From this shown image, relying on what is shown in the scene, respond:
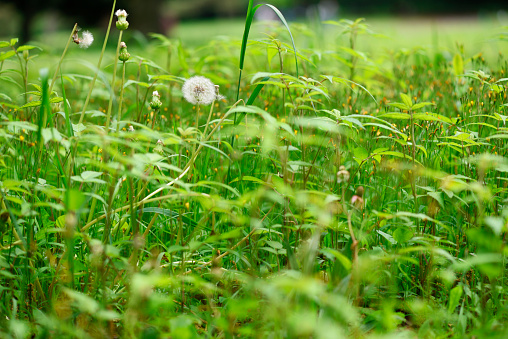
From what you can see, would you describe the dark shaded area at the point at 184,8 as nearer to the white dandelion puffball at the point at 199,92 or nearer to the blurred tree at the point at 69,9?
the blurred tree at the point at 69,9

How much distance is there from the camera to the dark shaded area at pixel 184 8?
445 inches

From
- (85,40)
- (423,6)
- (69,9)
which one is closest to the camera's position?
(85,40)

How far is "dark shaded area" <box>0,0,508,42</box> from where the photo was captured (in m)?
11.3

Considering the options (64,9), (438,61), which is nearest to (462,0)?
(64,9)

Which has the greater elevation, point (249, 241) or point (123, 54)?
point (123, 54)

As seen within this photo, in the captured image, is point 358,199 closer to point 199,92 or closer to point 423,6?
point 199,92

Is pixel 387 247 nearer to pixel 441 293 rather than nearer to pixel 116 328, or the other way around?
pixel 441 293

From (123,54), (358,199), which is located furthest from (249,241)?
(123,54)

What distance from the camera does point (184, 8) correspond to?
1259 inches

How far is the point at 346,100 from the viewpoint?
3.01 metres

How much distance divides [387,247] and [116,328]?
40.1 inches

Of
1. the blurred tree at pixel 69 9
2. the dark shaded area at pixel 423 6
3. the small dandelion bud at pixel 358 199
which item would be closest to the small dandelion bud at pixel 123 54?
the small dandelion bud at pixel 358 199

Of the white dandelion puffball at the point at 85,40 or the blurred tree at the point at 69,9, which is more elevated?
the blurred tree at the point at 69,9

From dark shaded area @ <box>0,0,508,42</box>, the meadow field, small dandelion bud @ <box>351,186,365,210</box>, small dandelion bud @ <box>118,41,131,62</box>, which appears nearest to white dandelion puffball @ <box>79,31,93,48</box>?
the meadow field
